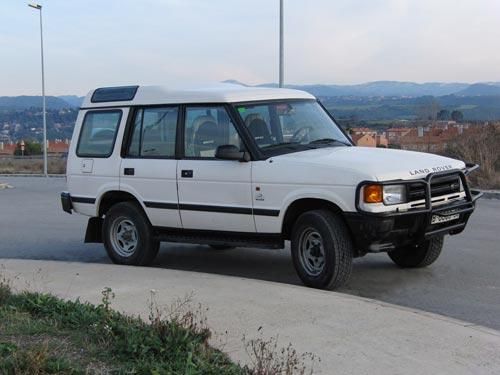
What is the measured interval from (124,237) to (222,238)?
1487 mm

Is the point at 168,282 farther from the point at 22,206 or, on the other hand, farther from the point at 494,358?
the point at 22,206

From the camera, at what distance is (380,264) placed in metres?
8.41

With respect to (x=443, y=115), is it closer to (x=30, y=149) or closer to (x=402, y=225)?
(x=402, y=225)

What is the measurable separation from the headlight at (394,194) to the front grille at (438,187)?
0.07 m

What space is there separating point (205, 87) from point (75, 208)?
7.60ft

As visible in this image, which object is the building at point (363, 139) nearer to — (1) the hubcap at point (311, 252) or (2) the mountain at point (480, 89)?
(1) the hubcap at point (311, 252)

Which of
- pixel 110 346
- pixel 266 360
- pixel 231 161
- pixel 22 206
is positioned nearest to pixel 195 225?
pixel 231 161

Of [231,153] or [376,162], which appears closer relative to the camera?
[376,162]

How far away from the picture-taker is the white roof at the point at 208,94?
758 centimetres

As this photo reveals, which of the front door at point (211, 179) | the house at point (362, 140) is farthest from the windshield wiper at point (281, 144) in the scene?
the house at point (362, 140)

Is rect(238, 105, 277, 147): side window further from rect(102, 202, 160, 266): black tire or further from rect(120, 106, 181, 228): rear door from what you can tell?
rect(102, 202, 160, 266): black tire

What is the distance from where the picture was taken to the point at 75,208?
346 inches

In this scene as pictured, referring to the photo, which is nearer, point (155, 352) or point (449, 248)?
point (155, 352)

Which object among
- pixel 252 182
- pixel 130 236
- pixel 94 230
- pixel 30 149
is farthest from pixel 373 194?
pixel 30 149
